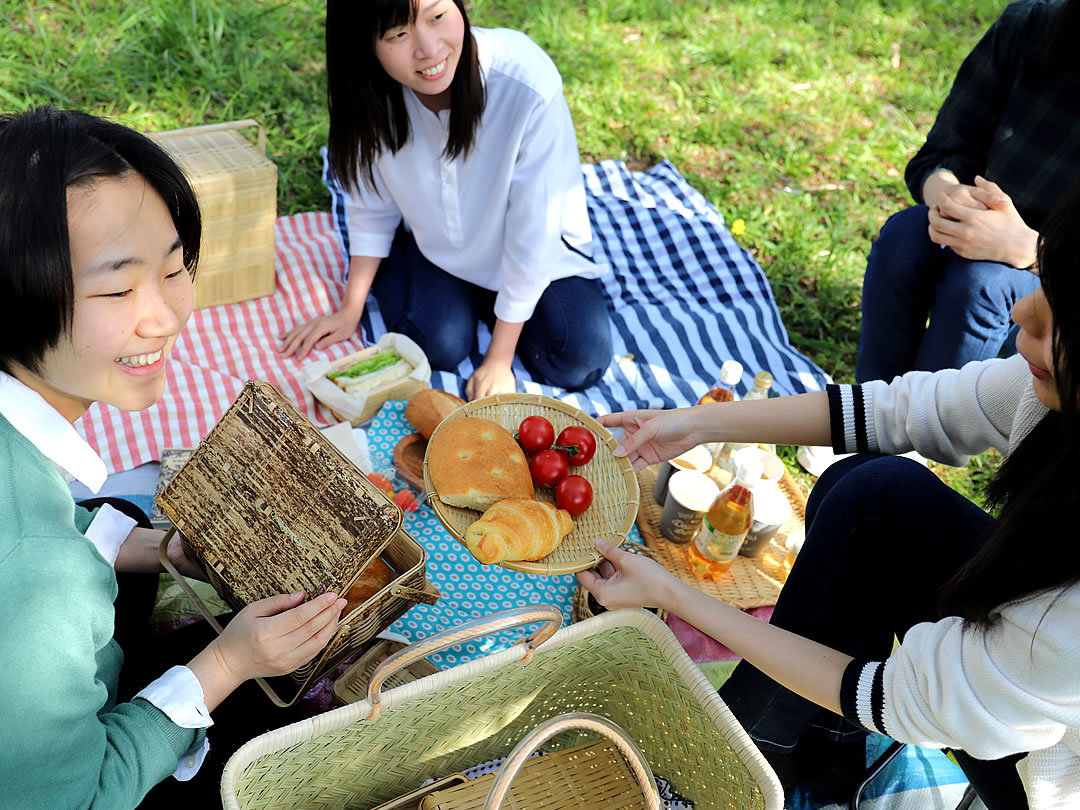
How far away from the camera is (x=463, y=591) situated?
260cm

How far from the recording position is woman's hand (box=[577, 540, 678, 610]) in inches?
76.7

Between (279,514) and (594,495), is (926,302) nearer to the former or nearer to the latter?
(594,495)

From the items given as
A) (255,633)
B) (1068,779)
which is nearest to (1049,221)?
(1068,779)

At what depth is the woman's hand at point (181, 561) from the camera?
2.12m

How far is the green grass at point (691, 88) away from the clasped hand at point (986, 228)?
1016mm

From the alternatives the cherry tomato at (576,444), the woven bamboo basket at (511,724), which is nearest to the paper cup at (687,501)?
the cherry tomato at (576,444)

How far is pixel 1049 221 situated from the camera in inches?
52.4

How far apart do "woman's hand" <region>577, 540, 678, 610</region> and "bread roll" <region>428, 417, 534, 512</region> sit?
34 centimetres

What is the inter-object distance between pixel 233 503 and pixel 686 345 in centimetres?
224

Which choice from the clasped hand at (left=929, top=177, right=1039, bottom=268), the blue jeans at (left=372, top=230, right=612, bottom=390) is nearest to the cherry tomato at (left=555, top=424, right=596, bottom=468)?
the blue jeans at (left=372, top=230, right=612, bottom=390)

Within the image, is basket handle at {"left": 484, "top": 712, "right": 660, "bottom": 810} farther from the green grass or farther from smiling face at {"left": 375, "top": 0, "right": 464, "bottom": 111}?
the green grass

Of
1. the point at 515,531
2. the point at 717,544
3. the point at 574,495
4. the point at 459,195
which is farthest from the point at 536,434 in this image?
the point at 459,195

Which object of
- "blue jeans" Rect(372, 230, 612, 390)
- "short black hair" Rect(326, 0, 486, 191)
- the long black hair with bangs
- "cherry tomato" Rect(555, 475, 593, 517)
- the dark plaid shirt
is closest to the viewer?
the long black hair with bangs

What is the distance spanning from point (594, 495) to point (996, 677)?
3.78 feet
